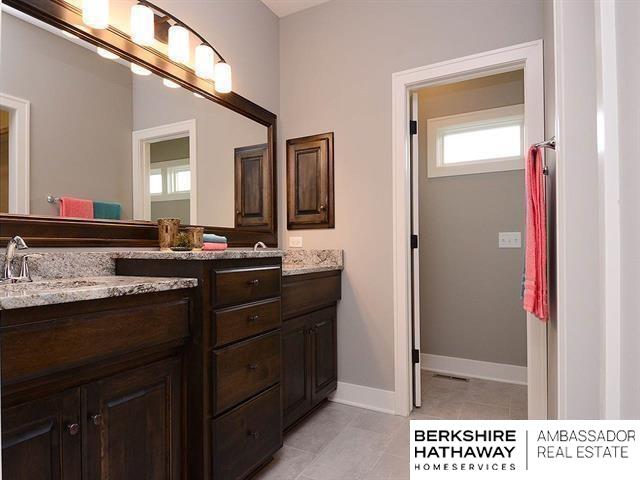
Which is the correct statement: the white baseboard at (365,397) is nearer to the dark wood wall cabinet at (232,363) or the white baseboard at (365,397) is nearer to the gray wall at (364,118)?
the gray wall at (364,118)

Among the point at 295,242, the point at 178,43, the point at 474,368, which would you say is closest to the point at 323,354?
the point at 295,242

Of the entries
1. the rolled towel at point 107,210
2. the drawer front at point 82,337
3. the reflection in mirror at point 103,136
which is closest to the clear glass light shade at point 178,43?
the reflection in mirror at point 103,136

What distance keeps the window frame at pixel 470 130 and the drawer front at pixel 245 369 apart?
7.13 ft

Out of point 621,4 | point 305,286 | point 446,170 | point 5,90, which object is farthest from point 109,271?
point 446,170

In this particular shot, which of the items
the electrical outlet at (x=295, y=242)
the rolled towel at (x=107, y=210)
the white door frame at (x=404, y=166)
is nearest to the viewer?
the rolled towel at (x=107, y=210)

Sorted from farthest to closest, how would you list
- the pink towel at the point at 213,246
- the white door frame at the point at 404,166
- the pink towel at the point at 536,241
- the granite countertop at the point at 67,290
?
the white door frame at the point at 404,166
the pink towel at the point at 213,246
the pink towel at the point at 536,241
the granite countertop at the point at 67,290

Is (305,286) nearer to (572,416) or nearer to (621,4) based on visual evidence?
(572,416)

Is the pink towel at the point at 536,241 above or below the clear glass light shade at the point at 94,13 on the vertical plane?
below

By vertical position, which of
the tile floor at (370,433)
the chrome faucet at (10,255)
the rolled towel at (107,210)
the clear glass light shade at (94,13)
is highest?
the clear glass light shade at (94,13)

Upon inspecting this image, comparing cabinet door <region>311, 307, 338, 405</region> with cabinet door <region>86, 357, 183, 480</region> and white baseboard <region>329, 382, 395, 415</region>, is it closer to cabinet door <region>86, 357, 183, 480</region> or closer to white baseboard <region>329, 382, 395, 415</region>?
white baseboard <region>329, 382, 395, 415</region>

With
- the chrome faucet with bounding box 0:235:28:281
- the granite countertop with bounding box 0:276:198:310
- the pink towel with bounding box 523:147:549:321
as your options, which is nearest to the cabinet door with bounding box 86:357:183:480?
the granite countertop with bounding box 0:276:198:310

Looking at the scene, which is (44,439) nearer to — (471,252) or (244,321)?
(244,321)

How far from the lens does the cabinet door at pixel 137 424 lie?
3.52ft

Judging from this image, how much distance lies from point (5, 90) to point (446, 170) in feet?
9.41
